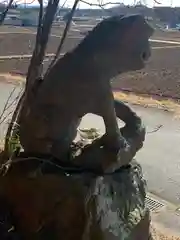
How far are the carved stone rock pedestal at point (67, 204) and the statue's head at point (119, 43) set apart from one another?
0.53 metres

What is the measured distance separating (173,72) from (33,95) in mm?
8906

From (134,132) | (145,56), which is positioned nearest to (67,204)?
(134,132)

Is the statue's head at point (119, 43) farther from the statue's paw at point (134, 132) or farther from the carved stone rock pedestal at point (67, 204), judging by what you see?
the carved stone rock pedestal at point (67, 204)

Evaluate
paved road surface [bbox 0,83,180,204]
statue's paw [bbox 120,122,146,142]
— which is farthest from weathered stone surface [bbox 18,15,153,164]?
paved road surface [bbox 0,83,180,204]

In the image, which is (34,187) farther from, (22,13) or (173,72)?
(173,72)

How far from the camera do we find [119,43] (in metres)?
2.08

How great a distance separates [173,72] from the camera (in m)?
10.9

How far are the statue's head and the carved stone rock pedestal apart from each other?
1.74ft

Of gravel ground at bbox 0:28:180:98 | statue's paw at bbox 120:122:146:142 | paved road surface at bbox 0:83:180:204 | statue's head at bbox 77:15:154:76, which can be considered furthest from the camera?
gravel ground at bbox 0:28:180:98

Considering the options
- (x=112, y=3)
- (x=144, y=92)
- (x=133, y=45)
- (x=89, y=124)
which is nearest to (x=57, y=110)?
(x=133, y=45)

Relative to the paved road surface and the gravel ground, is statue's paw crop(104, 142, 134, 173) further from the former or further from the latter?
the gravel ground

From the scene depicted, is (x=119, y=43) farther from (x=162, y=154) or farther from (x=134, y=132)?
(x=162, y=154)

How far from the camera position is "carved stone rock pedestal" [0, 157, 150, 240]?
2156mm

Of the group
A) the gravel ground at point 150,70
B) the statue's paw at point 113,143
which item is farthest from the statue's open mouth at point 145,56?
the gravel ground at point 150,70
